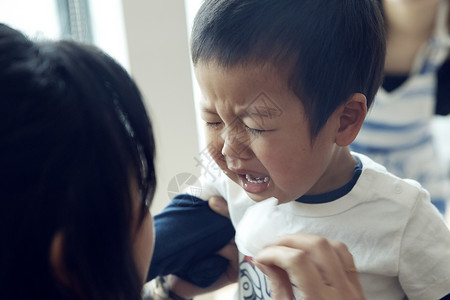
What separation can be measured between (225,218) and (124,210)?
1.19ft

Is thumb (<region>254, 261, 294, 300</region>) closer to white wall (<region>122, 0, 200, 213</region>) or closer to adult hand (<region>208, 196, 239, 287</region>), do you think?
adult hand (<region>208, 196, 239, 287</region>)

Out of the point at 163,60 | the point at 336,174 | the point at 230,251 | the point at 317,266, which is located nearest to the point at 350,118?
the point at 336,174

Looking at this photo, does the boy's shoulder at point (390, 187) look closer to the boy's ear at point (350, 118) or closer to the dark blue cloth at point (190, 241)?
the boy's ear at point (350, 118)

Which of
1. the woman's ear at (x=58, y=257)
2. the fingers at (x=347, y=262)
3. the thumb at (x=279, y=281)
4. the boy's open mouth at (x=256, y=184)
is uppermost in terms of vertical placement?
the woman's ear at (x=58, y=257)

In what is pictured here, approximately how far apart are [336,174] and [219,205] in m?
0.20

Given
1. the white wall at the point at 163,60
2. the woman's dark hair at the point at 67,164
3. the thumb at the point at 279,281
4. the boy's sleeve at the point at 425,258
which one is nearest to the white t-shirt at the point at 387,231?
the boy's sleeve at the point at 425,258

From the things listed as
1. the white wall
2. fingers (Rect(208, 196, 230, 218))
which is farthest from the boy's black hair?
the white wall

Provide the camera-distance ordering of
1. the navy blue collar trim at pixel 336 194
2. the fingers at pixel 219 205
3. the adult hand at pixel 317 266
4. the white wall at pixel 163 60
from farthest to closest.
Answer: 1. the white wall at pixel 163 60
2. the fingers at pixel 219 205
3. the navy blue collar trim at pixel 336 194
4. the adult hand at pixel 317 266

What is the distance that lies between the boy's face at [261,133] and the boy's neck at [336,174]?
34 mm

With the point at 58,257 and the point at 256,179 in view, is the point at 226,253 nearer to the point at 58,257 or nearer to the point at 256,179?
the point at 256,179

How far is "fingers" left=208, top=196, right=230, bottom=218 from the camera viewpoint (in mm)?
796

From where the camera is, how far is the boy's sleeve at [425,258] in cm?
62

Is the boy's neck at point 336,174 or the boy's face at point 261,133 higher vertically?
the boy's face at point 261,133

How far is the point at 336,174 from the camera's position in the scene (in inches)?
27.6
